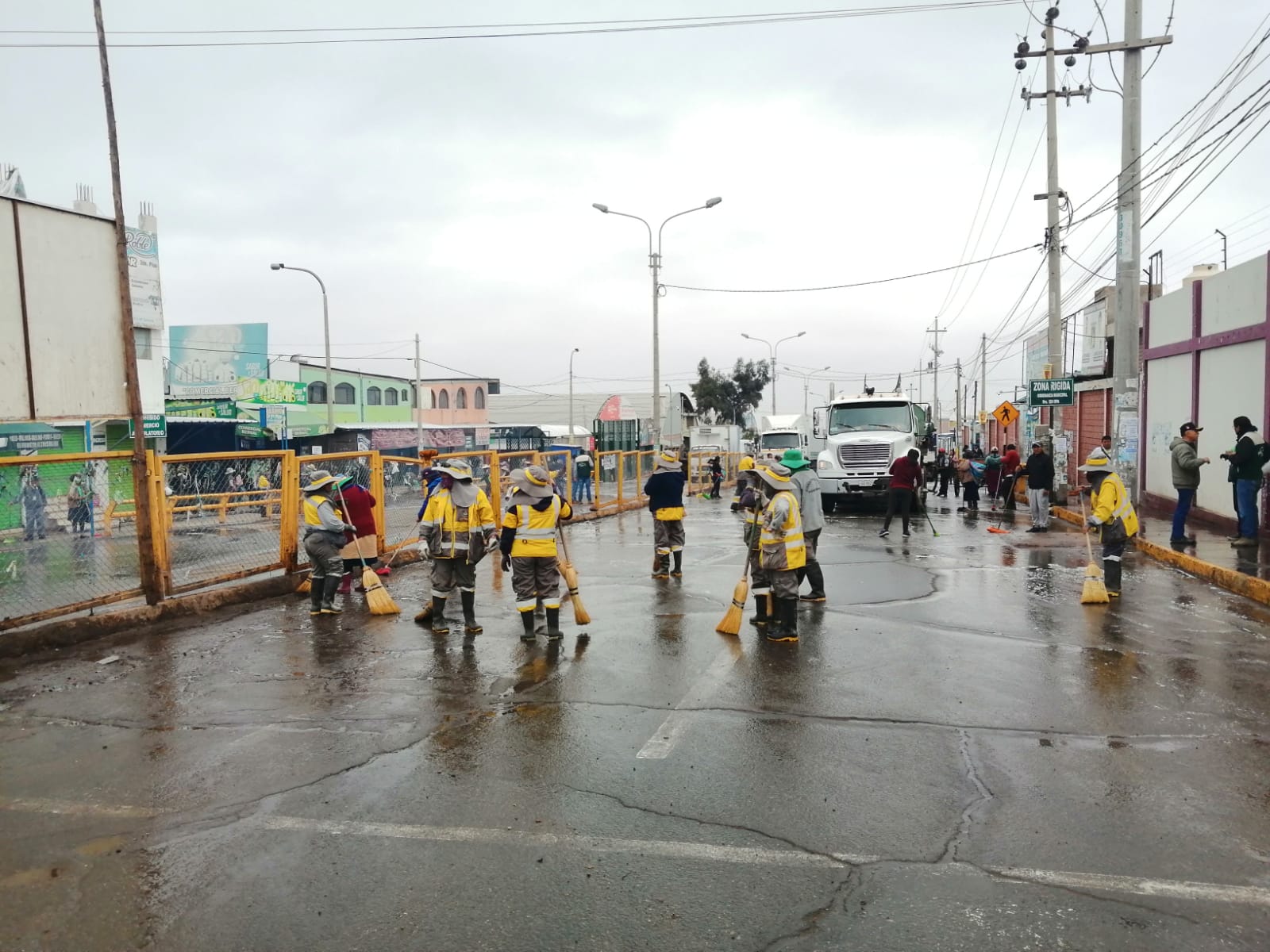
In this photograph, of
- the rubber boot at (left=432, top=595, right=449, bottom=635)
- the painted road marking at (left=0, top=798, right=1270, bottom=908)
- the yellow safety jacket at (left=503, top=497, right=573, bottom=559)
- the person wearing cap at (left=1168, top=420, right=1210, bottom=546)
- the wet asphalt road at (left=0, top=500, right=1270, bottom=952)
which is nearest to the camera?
the wet asphalt road at (left=0, top=500, right=1270, bottom=952)

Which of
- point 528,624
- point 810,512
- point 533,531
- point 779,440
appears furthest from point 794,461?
point 779,440

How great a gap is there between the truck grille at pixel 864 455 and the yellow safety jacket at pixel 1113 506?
11523 mm

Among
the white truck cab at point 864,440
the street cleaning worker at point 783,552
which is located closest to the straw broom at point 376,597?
the street cleaning worker at point 783,552

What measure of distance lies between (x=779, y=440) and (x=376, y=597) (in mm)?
30621

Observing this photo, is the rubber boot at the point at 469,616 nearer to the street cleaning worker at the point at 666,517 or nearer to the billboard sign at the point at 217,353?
the street cleaning worker at the point at 666,517

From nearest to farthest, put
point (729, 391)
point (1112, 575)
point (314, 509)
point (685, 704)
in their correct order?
point (685, 704), point (314, 509), point (1112, 575), point (729, 391)

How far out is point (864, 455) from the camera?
21266 millimetres

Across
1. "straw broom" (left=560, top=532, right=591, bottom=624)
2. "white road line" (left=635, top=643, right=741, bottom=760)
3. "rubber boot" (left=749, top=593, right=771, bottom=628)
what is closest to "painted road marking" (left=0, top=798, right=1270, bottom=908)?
"white road line" (left=635, top=643, right=741, bottom=760)

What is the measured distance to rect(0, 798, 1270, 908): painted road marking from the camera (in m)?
3.50

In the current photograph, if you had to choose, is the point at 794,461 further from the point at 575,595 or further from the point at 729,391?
the point at 729,391

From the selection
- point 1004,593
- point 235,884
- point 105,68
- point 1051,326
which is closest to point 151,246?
point 105,68

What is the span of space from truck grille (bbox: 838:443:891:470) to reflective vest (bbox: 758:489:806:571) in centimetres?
1377

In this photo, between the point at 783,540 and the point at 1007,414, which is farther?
the point at 1007,414

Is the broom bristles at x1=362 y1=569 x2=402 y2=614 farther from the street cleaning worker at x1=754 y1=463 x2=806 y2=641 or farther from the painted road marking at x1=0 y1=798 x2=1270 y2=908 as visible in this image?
the painted road marking at x1=0 y1=798 x2=1270 y2=908
